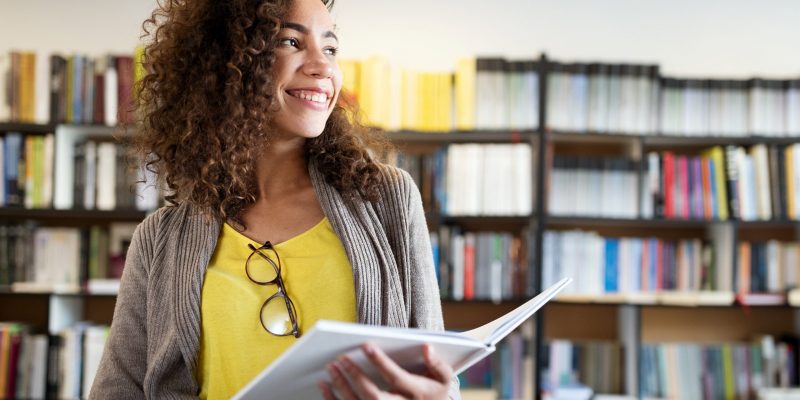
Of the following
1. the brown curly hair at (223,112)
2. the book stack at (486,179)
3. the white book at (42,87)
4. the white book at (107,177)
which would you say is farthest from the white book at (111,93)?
the brown curly hair at (223,112)

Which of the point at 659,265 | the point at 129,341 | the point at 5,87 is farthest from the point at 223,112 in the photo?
the point at 659,265

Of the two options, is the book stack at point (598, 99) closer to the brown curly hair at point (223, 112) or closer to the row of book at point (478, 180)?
the row of book at point (478, 180)

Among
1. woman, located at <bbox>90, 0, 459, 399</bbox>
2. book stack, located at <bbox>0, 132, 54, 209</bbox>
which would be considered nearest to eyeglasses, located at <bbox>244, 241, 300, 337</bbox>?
woman, located at <bbox>90, 0, 459, 399</bbox>

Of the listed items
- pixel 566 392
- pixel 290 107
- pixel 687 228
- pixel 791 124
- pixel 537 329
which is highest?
pixel 791 124

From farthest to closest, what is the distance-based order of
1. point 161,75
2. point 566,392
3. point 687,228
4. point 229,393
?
point 687,228, point 566,392, point 161,75, point 229,393

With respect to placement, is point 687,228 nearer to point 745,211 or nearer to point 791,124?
point 745,211

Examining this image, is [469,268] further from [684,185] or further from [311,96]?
[311,96]

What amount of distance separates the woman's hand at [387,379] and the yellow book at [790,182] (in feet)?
8.61

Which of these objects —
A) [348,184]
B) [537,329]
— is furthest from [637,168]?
[348,184]

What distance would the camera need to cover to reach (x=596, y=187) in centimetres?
317

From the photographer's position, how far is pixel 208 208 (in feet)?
4.23

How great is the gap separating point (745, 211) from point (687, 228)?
33 cm

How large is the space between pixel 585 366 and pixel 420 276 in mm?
2139

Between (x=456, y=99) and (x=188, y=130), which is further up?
(x=456, y=99)
